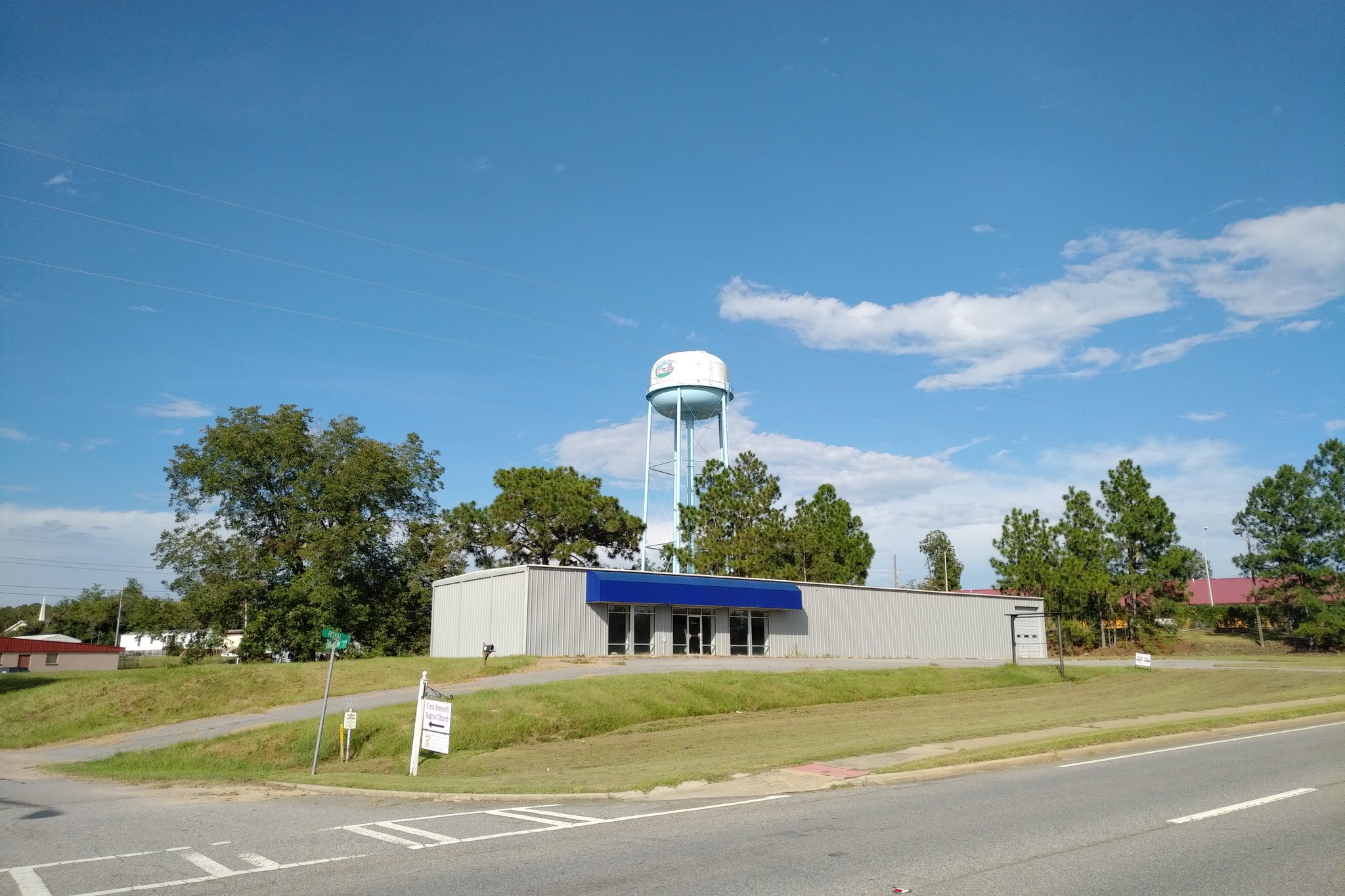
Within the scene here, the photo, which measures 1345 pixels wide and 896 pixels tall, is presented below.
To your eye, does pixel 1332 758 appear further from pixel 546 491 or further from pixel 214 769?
pixel 546 491

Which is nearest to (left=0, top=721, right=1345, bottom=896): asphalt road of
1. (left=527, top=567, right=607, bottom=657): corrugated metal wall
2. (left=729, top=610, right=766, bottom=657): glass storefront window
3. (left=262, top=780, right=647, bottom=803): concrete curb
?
(left=262, top=780, right=647, bottom=803): concrete curb

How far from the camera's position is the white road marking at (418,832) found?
8.86 m

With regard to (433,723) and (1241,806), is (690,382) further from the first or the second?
(1241,806)

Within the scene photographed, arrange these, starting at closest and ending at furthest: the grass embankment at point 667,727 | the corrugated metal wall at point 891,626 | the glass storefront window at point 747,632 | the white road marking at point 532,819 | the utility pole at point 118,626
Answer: the white road marking at point 532,819
the grass embankment at point 667,727
the glass storefront window at point 747,632
the corrugated metal wall at point 891,626
the utility pole at point 118,626

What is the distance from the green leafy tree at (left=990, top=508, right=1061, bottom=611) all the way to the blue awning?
24.4 metres

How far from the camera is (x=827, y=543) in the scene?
5712 cm

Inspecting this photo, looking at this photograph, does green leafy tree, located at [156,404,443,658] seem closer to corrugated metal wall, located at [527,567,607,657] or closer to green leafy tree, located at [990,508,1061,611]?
corrugated metal wall, located at [527,567,607,657]

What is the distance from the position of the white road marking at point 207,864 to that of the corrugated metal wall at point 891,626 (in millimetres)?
37335

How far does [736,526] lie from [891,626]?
1307 centimetres

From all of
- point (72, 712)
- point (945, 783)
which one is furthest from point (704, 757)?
point (72, 712)

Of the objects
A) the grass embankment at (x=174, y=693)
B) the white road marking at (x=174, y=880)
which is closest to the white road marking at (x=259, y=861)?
the white road marking at (x=174, y=880)

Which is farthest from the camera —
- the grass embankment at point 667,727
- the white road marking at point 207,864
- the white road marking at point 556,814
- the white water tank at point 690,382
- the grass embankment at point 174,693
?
the white water tank at point 690,382

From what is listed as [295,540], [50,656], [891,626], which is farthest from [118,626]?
[891,626]

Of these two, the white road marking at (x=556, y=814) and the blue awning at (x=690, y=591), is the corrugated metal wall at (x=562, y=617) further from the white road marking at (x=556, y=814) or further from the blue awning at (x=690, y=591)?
the white road marking at (x=556, y=814)
